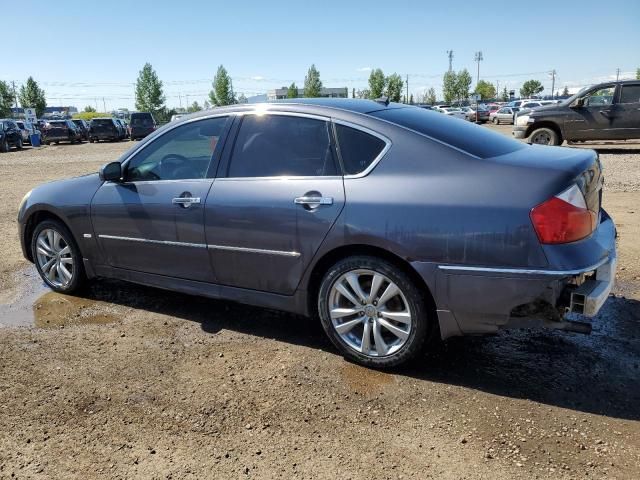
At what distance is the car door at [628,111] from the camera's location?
1459 centimetres

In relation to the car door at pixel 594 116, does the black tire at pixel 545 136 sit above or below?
below

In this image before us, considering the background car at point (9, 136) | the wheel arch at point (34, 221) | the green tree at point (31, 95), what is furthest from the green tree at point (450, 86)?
the wheel arch at point (34, 221)

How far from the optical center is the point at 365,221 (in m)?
3.31

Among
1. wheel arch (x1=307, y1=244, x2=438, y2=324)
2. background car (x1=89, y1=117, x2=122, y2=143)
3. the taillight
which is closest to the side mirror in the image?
wheel arch (x1=307, y1=244, x2=438, y2=324)

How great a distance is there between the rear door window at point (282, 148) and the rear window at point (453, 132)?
43 cm

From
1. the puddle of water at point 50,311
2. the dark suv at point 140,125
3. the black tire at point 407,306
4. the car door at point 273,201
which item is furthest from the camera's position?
the dark suv at point 140,125

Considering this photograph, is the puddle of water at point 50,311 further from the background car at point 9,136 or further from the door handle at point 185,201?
the background car at point 9,136

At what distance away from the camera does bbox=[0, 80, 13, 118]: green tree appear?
7894 cm

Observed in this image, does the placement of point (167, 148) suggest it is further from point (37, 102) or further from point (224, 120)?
point (37, 102)

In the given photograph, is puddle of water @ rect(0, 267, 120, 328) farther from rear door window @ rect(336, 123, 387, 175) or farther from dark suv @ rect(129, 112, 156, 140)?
dark suv @ rect(129, 112, 156, 140)

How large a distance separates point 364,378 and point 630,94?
14520 millimetres

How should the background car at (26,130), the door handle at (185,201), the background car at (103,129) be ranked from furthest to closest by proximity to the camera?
1. the background car at (103,129)
2. the background car at (26,130)
3. the door handle at (185,201)

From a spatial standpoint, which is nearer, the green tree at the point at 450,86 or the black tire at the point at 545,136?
the black tire at the point at 545,136

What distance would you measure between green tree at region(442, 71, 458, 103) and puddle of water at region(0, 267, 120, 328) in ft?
314
